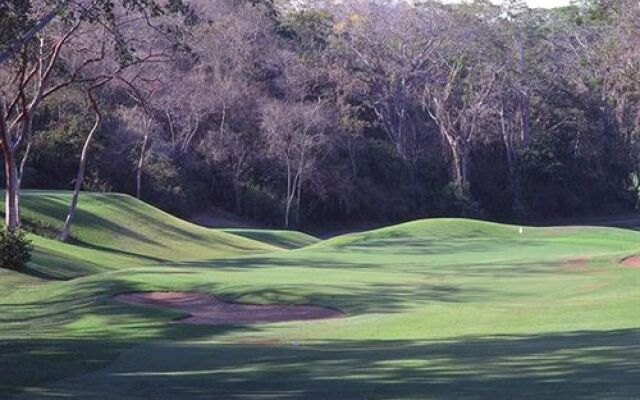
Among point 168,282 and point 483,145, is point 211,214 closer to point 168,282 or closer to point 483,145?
point 483,145

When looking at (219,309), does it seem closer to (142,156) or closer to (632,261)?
(632,261)

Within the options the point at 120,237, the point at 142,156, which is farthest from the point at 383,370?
the point at 142,156

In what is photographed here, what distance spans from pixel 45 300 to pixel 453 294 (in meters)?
9.68

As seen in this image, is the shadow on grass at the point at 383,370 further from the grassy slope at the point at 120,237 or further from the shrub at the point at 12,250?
the grassy slope at the point at 120,237

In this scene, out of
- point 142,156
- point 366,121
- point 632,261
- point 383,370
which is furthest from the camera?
point 366,121

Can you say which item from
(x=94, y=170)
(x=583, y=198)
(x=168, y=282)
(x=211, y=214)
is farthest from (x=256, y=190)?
(x=168, y=282)

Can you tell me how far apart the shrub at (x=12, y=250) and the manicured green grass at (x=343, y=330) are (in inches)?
31.1

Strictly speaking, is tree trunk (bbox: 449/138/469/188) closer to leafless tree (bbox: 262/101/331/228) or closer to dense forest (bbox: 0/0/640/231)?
dense forest (bbox: 0/0/640/231)

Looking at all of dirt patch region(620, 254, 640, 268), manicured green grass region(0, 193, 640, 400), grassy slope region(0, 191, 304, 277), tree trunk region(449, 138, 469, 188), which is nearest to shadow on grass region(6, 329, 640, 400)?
manicured green grass region(0, 193, 640, 400)

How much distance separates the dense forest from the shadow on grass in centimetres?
3884

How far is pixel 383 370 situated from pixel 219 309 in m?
10.8

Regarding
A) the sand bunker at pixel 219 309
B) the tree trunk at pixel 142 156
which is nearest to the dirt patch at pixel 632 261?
the sand bunker at pixel 219 309

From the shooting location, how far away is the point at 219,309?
A: 76.7ft

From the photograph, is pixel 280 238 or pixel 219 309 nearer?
pixel 219 309
